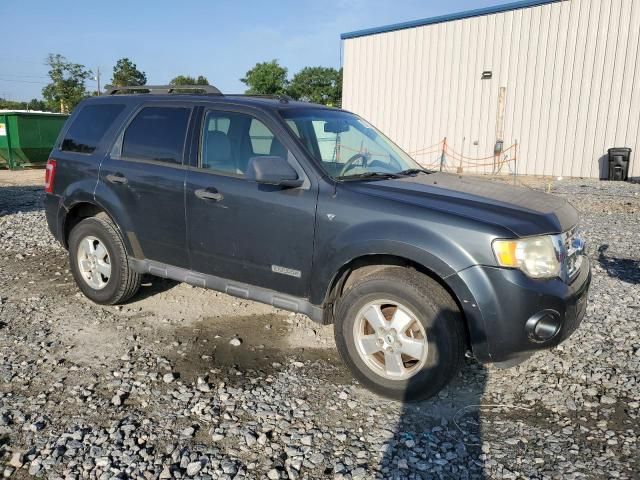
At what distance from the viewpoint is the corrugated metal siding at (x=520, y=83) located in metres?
16.0

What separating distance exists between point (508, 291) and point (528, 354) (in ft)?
1.62

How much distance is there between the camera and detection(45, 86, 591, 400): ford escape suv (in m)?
3.05

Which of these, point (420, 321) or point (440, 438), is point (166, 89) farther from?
point (440, 438)

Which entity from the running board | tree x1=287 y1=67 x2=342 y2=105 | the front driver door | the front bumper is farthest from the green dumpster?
tree x1=287 y1=67 x2=342 y2=105

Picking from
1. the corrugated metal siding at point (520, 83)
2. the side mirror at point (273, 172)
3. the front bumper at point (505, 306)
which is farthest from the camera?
the corrugated metal siding at point (520, 83)

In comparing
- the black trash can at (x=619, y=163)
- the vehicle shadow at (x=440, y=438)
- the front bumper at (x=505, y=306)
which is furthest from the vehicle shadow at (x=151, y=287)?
the black trash can at (x=619, y=163)

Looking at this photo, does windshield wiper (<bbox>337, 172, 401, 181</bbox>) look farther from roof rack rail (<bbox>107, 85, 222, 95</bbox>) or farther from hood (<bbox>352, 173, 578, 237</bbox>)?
roof rack rail (<bbox>107, 85, 222, 95</bbox>)

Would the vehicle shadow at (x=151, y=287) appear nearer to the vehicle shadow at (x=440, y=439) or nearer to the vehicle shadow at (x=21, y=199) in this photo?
the vehicle shadow at (x=440, y=439)

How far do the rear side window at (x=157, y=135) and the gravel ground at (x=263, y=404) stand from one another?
4.91 ft

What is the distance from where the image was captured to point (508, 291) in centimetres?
296

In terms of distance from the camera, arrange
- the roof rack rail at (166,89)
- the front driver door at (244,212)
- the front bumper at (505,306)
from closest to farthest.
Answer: the front bumper at (505,306), the front driver door at (244,212), the roof rack rail at (166,89)

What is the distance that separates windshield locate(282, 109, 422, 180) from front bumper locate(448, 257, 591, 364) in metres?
1.25

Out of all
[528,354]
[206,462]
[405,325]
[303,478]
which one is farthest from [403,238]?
[206,462]

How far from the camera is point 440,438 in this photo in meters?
2.98
